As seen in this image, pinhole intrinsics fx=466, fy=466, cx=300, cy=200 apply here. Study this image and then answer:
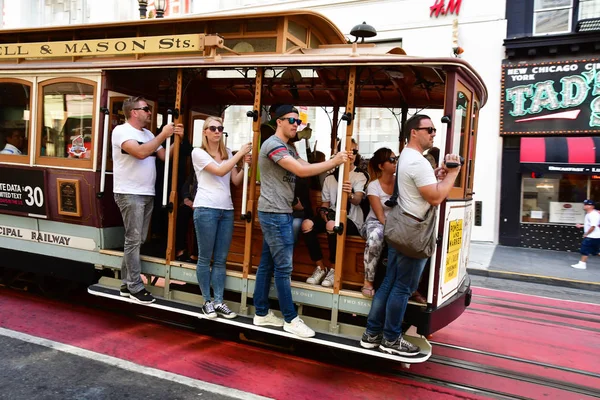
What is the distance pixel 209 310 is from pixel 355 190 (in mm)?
1878

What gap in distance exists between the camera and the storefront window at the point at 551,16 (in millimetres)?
12805

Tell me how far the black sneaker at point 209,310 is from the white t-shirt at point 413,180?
214 cm

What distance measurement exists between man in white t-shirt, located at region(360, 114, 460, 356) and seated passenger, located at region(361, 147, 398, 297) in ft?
0.90

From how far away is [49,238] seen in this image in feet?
18.9

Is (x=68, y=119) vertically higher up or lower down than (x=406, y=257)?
higher up

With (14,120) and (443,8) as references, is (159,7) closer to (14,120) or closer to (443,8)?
(14,120)

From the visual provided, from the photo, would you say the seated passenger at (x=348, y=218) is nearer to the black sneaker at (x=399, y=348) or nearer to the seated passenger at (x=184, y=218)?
the black sneaker at (x=399, y=348)

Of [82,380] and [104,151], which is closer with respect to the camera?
[82,380]

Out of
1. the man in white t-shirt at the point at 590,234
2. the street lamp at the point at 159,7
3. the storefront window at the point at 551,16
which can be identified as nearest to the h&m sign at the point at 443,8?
the storefront window at the point at 551,16

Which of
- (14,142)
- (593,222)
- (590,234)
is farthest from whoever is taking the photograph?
(590,234)

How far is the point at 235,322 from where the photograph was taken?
177 inches

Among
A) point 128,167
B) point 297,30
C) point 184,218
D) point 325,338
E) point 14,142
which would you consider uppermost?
point 297,30

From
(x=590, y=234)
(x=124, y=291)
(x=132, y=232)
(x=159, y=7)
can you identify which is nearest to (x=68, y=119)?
(x=132, y=232)

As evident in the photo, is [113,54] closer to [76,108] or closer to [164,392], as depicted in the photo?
[76,108]
